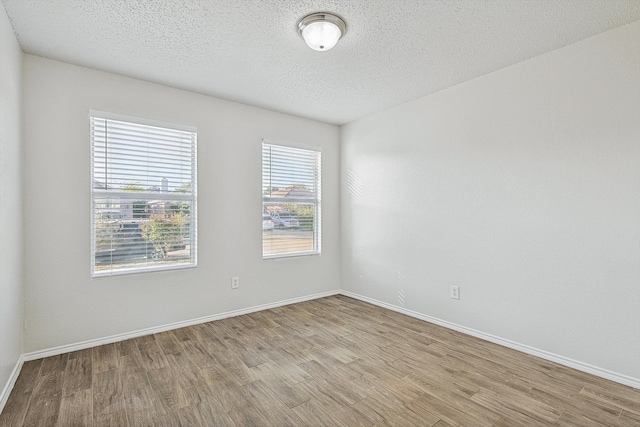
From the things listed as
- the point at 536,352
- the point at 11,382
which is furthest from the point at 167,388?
the point at 536,352

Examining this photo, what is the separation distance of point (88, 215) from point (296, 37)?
237 centimetres

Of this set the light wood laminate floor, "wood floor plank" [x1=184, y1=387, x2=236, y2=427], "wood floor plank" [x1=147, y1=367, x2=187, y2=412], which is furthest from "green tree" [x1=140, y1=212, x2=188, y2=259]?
"wood floor plank" [x1=184, y1=387, x2=236, y2=427]

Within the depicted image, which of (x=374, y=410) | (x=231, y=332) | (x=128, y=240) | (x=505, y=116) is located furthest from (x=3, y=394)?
(x=505, y=116)

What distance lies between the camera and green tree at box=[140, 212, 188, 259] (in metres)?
3.17

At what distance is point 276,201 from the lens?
4.09 meters

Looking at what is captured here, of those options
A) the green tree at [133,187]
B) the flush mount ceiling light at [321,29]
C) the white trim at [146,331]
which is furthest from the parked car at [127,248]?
the flush mount ceiling light at [321,29]

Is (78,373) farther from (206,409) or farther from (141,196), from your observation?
(141,196)

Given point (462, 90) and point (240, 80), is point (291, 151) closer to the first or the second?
point (240, 80)

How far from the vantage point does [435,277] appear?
3428mm

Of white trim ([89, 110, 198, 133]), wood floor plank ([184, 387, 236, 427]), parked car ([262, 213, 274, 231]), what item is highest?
white trim ([89, 110, 198, 133])

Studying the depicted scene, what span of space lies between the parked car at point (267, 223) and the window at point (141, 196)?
84 cm

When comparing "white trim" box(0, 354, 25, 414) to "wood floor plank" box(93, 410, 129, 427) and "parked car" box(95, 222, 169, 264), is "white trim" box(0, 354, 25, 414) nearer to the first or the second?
"wood floor plank" box(93, 410, 129, 427)

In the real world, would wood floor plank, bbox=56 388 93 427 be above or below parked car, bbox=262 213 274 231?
below

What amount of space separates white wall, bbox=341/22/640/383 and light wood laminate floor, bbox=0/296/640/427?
1.19 ft
